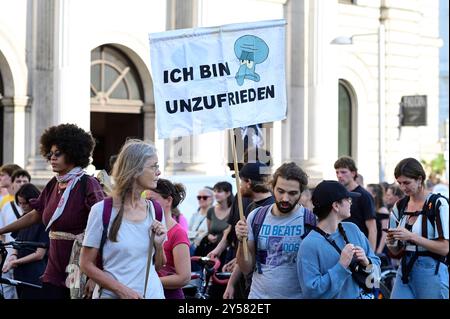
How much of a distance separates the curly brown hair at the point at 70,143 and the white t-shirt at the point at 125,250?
4.91 ft

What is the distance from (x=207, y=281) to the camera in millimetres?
10406

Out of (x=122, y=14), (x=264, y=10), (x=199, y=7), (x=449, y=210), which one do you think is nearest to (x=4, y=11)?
(x=122, y=14)

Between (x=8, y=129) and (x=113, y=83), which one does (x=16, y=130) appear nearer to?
(x=8, y=129)

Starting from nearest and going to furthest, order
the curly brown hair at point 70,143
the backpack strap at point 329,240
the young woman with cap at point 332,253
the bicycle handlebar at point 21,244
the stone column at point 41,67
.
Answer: the young woman with cap at point 332,253 < the backpack strap at point 329,240 < the curly brown hair at point 70,143 < the bicycle handlebar at point 21,244 < the stone column at point 41,67

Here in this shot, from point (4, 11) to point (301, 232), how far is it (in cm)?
1462

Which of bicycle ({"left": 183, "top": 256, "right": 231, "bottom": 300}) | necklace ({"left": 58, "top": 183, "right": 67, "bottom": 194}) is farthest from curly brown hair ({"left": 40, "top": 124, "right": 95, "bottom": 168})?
bicycle ({"left": 183, "top": 256, "right": 231, "bottom": 300})

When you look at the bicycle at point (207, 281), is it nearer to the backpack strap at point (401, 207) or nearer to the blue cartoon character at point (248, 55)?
the backpack strap at point (401, 207)

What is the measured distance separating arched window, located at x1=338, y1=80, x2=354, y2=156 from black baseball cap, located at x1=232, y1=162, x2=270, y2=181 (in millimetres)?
20742

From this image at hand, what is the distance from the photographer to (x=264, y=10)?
26594mm

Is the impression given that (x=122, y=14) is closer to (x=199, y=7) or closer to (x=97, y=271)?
(x=199, y=7)

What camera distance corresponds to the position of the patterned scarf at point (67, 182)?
24.5ft

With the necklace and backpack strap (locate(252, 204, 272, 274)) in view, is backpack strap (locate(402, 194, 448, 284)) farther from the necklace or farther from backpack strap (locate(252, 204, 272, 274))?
the necklace

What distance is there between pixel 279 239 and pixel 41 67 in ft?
47.6

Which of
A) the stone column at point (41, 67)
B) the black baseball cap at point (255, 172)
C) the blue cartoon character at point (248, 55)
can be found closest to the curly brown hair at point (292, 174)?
the blue cartoon character at point (248, 55)
